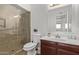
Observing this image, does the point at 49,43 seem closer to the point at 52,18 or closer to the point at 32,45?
the point at 32,45

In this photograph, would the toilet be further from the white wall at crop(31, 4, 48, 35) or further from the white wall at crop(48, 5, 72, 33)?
the white wall at crop(48, 5, 72, 33)

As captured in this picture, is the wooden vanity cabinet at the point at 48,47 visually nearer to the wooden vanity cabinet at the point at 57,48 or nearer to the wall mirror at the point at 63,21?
the wooden vanity cabinet at the point at 57,48

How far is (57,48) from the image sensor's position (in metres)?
1.63

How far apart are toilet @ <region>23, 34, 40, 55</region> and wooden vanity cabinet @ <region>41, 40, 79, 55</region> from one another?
0.36ft

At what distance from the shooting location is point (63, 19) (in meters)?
1.60

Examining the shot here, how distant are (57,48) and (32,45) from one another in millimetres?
398

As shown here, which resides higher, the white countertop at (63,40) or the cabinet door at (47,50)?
the white countertop at (63,40)

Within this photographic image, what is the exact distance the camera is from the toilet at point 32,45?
1.55m

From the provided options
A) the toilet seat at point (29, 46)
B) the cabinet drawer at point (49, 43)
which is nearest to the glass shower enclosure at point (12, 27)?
the toilet seat at point (29, 46)

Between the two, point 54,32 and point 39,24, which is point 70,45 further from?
point 39,24

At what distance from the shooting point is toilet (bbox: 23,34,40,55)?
5.08 feet

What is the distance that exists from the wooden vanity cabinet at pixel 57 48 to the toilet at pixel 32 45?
11 cm

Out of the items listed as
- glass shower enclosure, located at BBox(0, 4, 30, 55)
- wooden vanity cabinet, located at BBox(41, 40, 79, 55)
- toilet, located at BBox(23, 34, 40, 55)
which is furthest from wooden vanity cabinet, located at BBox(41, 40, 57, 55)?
glass shower enclosure, located at BBox(0, 4, 30, 55)
